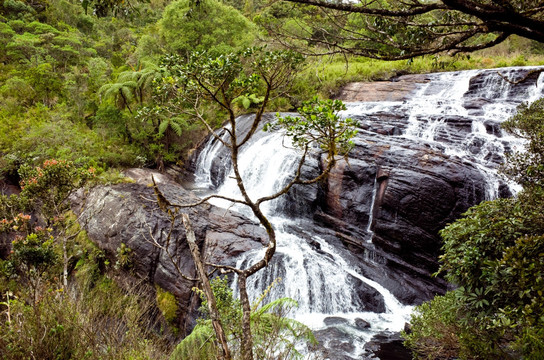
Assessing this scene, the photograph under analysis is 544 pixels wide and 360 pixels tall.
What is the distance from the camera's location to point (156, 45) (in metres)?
17.7

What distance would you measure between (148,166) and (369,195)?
1016 centimetres

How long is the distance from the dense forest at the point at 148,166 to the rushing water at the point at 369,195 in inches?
57.4

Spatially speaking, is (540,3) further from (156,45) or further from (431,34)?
(156,45)

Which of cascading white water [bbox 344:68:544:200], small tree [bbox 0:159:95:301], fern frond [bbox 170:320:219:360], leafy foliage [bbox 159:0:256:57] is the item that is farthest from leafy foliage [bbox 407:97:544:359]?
leafy foliage [bbox 159:0:256:57]

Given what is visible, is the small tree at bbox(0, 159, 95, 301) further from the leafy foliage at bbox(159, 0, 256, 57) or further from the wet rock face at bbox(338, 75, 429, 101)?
the wet rock face at bbox(338, 75, 429, 101)

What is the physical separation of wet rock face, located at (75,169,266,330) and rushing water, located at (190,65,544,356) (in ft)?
2.47

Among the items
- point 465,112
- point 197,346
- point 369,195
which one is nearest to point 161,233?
point 197,346

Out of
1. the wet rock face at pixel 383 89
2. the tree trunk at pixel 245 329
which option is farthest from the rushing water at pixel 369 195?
the tree trunk at pixel 245 329

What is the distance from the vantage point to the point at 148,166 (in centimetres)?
1374

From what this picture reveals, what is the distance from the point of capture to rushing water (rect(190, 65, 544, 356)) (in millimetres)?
6832

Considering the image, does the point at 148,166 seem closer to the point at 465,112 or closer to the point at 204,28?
the point at 204,28

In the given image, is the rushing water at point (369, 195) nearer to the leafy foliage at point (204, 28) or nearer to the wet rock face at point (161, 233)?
the wet rock face at point (161, 233)

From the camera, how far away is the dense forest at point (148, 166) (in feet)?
9.93

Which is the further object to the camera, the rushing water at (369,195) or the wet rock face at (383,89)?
the wet rock face at (383,89)
